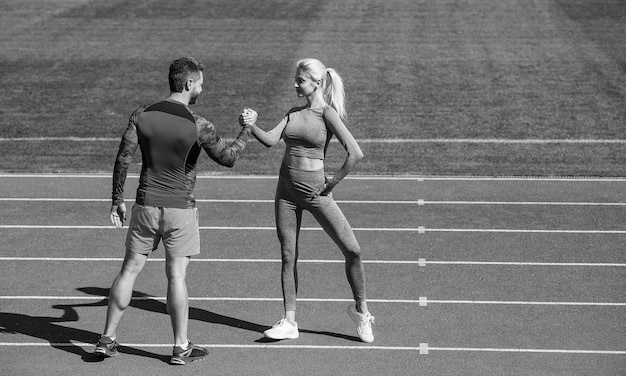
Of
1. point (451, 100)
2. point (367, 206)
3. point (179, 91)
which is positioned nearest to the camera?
point (179, 91)

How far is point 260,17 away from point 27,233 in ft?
60.4

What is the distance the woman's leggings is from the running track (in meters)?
0.49

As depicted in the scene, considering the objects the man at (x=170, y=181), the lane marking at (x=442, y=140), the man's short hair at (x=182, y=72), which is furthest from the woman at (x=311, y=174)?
the lane marking at (x=442, y=140)

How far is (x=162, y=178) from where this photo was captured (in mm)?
7453

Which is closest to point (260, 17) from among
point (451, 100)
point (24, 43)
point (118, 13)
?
point (118, 13)

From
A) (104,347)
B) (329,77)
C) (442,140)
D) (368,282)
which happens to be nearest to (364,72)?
(442,140)

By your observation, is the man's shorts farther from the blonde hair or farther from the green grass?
the green grass

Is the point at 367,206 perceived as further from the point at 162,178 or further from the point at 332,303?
the point at 162,178

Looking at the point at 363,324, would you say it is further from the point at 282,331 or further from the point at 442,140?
the point at 442,140

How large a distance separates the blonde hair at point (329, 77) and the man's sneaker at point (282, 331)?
1687 mm

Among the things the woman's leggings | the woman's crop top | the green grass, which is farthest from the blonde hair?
the green grass

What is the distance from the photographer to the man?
7.37m

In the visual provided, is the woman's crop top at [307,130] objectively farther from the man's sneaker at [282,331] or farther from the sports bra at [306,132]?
the man's sneaker at [282,331]

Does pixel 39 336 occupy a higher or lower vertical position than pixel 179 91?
lower
